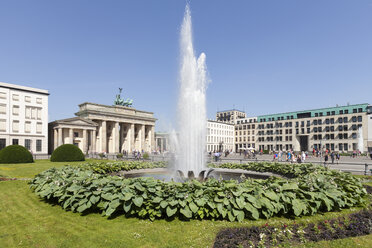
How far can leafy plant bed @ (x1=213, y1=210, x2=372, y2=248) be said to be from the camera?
5.98m

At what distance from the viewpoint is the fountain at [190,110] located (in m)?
17.8

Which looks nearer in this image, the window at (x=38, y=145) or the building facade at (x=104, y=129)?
the window at (x=38, y=145)

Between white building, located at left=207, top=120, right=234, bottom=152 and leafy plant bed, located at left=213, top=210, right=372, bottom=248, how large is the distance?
11278 cm

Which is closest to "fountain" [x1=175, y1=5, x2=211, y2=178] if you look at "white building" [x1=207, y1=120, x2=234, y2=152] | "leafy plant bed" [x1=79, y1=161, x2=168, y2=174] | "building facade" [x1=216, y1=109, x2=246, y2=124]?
"leafy plant bed" [x1=79, y1=161, x2=168, y2=174]

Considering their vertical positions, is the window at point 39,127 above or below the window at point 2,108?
below

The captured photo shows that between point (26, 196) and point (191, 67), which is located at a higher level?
point (191, 67)

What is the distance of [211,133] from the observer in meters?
125

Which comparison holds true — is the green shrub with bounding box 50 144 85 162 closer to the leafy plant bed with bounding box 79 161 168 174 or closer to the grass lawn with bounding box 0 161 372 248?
the leafy plant bed with bounding box 79 161 168 174

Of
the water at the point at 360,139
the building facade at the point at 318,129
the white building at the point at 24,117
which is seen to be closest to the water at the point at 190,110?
the white building at the point at 24,117

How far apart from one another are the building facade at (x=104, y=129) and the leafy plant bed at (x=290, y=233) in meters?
63.8

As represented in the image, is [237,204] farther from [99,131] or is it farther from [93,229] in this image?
[99,131]

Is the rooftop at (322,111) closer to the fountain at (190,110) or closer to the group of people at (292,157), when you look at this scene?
the group of people at (292,157)

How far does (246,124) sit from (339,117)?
142 feet

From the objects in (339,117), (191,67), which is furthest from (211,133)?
(191,67)
